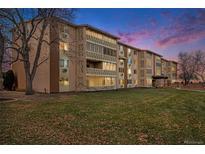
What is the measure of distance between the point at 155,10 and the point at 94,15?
1.67 meters

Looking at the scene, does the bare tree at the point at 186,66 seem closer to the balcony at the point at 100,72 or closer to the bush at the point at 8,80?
the bush at the point at 8,80

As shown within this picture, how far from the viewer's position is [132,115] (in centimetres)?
761

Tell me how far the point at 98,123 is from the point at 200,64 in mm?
3747

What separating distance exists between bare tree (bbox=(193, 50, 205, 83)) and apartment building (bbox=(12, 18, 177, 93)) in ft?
8.57

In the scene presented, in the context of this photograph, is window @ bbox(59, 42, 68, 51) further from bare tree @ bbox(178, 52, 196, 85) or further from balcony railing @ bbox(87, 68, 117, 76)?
bare tree @ bbox(178, 52, 196, 85)

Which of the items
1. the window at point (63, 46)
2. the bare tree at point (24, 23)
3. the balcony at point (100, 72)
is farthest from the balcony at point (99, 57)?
the bare tree at point (24, 23)

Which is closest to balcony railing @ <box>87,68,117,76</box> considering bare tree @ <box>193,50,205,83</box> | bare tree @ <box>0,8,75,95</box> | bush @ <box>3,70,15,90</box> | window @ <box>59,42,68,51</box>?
window @ <box>59,42,68,51</box>

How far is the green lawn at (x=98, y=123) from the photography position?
560 cm

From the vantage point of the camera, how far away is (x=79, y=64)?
1680 centimetres

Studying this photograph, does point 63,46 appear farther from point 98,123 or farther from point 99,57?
point 98,123

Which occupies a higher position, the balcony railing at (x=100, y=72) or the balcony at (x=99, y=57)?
the balcony at (x=99, y=57)

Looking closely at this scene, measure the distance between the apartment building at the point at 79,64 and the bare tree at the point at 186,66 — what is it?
187cm
